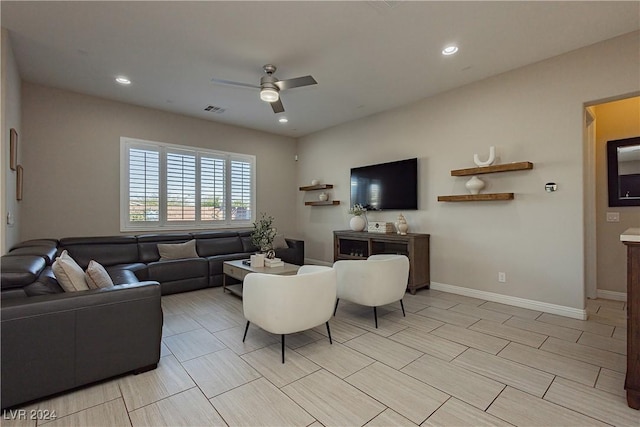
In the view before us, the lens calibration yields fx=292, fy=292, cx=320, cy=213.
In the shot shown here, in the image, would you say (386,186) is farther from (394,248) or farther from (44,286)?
(44,286)

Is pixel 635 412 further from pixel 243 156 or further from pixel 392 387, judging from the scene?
pixel 243 156

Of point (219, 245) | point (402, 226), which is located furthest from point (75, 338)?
point (402, 226)

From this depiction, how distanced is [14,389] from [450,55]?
4776mm

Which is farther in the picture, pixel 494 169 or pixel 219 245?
pixel 219 245

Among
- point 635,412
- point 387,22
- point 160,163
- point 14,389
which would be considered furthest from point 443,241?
point 160,163

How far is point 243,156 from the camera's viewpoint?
21.2 feet

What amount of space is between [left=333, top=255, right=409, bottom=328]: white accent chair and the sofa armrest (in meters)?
1.85

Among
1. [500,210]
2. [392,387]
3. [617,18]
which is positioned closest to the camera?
[392,387]

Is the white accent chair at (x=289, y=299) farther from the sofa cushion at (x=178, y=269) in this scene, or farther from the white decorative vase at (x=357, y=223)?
the white decorative vase at (x=357, y=223)

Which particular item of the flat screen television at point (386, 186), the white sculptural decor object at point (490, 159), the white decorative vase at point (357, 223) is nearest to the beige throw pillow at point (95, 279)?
the white decorative vase at point (357, 223)

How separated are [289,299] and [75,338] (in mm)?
1461

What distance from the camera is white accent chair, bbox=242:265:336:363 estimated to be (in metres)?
2.40

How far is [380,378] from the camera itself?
7.23 feet

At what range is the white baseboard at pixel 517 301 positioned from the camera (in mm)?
3417
